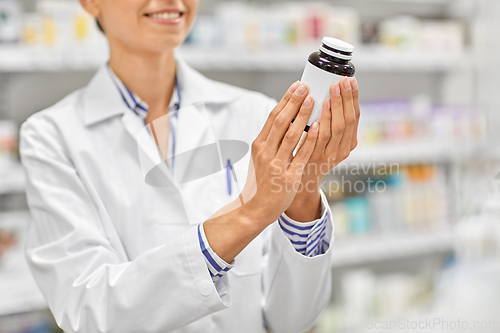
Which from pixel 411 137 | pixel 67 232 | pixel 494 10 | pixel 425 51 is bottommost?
pixel 411 137

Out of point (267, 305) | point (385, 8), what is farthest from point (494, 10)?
point (385, 8)

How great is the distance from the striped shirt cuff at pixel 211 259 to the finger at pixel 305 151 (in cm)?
16

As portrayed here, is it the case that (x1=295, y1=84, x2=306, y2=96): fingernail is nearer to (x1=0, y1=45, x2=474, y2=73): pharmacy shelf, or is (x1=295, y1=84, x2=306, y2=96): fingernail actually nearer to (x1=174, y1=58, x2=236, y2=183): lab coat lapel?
(x1=174, y1=58, x2=236, y2=183): lab coat lapel

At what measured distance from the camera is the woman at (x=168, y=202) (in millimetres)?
665

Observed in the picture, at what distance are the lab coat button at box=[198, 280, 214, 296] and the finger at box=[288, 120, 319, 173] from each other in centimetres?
21

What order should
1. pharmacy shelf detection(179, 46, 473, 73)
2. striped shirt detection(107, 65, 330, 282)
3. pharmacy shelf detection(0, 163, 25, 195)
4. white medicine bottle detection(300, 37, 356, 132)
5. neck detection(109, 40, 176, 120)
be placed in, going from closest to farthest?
white medicine bottle detection(300, 37, 356, 132), striped shirt detection(107, 65, 330, 282), neck detection(109, 40, 176, 120), pharmacy shelf detection(0, 163, 25, 195), pharmacy shelf detection(179, 46, 473, 73)

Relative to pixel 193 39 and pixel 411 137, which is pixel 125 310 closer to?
pixel 193 39

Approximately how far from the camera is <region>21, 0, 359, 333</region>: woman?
665 mm

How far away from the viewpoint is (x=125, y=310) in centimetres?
74

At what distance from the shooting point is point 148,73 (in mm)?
958

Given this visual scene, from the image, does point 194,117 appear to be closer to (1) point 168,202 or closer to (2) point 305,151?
(1) point 168,202

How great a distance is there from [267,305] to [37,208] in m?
0.46

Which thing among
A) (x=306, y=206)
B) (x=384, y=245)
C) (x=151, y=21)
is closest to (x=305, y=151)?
(x=306, y=206)

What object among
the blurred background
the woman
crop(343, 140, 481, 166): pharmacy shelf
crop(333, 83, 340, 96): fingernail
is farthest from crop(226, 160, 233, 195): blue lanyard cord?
crop(343, 140, 481, 166): pharmacy shelf
